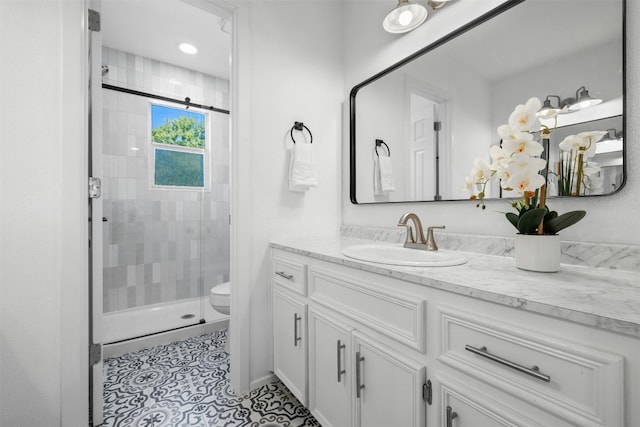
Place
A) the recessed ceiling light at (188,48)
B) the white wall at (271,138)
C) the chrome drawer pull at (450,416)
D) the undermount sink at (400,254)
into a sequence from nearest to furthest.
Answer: the chrome drawer pull at (450,416), the undermount sink at (400,254), the white wall at (271,138), the recessed ceiling light at (188,48)

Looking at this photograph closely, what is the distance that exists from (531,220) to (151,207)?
300cm

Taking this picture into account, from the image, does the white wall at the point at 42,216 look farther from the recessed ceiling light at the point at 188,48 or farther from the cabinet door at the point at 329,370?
the recessed ceiling light at the point at 188,48

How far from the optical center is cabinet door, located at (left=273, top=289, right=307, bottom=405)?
132 centimetres

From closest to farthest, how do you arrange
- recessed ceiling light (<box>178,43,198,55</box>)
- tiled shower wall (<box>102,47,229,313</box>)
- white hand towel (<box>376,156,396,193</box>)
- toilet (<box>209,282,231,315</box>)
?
white hand towel (<box>376,156,396,193</box>), toilet (<box>209,282,231,315</box>), recessed ceiling light (<box>178,43,198,55</box>), tiled shower wall (<box>102,47,229,313</box>)

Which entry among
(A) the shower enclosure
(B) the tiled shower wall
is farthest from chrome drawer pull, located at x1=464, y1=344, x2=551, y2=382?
(B) the tiled shower wall

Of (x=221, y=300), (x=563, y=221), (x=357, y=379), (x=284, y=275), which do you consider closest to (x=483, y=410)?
(x=357, y=379)

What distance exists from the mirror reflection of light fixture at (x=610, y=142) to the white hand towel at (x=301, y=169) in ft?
4.08

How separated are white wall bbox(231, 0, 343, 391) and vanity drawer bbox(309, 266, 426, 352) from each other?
0.50 meters

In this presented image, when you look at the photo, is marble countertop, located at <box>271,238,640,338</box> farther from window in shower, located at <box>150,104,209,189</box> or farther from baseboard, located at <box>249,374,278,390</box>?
window in shower, located at <box>150,104,209,189</box>

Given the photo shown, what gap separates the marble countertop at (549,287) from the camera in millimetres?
509

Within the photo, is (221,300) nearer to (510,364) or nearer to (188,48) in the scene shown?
(510,364)

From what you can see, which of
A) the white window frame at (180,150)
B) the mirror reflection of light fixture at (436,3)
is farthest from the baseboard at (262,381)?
the mirror reflection of light fixture at (436,3)

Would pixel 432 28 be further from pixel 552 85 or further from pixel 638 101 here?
pixel 638 101

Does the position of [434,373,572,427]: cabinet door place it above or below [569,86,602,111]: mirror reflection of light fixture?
below
